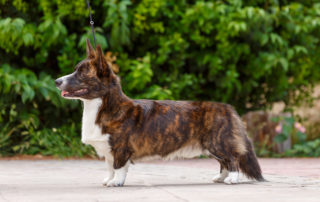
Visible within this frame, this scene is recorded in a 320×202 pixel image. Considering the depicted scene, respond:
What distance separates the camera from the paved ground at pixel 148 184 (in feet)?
14.5

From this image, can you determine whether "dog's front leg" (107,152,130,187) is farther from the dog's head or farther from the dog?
the dog's head

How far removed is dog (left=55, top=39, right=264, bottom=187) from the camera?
519cm

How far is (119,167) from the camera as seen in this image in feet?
17.3

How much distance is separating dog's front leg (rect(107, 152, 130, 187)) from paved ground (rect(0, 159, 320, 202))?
10 cm

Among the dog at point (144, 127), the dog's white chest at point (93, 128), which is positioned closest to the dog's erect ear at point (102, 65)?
the dog at point (144, 127)

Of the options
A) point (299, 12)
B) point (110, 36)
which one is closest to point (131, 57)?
point (110, 36)

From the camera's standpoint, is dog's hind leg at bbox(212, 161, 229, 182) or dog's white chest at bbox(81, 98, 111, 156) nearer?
dog's white chest at bbox(81, 98, 111, 156)

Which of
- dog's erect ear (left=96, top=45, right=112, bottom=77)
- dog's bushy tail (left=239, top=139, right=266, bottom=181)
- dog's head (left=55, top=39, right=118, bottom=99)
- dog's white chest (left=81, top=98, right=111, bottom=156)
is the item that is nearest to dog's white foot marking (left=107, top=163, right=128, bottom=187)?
dog's white chest (left=81, top=98, right=111, bottom=156)

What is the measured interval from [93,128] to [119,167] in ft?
1.42

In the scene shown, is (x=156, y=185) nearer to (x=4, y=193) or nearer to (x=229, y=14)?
(x=4, y=193)

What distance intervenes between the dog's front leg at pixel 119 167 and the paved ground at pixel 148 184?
10 cm

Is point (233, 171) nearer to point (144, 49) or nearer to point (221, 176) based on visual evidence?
point (221, 176)

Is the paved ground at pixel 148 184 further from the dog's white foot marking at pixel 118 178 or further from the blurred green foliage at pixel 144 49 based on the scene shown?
the blurred green foliage at pixel 144 49

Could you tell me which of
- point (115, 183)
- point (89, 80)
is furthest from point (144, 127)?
point (89, 80)
